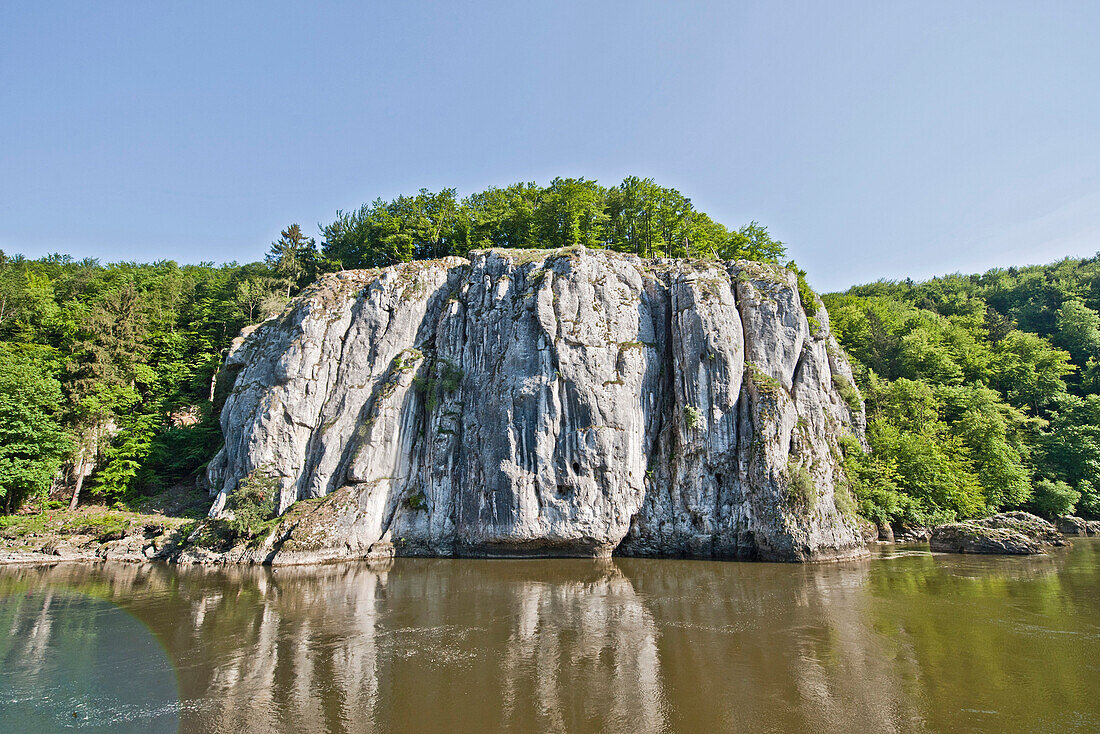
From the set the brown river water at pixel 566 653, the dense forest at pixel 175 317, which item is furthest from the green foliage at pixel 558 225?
the brown river water at pixel 566 653

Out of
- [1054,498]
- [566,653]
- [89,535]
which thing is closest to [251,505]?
[89,535]

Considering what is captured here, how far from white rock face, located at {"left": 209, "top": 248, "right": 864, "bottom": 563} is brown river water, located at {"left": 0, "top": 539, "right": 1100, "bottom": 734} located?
4345 millimetres

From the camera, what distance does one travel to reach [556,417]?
2659cm

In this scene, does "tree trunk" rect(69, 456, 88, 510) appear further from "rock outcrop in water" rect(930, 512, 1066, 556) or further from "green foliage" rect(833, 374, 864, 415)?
"rock outcrop in water" rect(930, 512, 1066, 556)

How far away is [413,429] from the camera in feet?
96.2

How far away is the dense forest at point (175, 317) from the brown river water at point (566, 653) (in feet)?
41.5

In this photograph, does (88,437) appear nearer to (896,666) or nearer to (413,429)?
(413,429)

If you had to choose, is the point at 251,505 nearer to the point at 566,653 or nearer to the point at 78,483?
the point at 78,483

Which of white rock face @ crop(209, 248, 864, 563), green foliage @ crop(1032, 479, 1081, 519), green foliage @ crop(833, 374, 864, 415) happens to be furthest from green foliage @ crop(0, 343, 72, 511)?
green foliage @ crop(1032, 479, 1081, 519)

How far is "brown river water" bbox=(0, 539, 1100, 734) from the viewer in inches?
366

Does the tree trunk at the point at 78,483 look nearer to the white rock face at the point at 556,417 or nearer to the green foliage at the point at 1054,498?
the white rock face at the point at 556,417

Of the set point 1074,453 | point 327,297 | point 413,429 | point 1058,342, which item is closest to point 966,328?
point 1058,342

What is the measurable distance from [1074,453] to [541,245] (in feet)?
128

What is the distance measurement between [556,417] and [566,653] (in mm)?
14738
